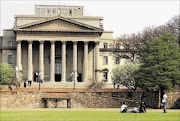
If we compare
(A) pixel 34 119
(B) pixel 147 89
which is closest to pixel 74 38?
(B) pixel 147 89

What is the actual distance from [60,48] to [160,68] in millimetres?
45171

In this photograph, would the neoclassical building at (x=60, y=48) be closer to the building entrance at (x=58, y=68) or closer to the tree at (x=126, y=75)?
the building entrance at (x=58, y=68)

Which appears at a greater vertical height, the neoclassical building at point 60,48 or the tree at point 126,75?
the neoclassical building at point 60,48

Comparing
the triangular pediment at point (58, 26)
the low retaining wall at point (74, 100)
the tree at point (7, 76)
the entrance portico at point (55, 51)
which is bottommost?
the low retaining wall at point (74, 100)

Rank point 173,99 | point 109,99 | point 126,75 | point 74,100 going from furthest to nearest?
1. point 126,75
2. point 74,100
3. point 109,99
4. point 173,99

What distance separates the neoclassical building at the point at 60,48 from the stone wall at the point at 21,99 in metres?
29.7

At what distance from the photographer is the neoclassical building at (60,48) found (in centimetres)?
10200

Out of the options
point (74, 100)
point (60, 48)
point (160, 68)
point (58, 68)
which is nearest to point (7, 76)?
point (74, 100)

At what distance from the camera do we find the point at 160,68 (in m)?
67.6

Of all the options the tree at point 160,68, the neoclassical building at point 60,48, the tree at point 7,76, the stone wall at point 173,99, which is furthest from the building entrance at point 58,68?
the stone wall at point 173,99

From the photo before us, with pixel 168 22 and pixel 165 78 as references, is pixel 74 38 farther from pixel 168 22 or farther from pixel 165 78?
pixel 165 78

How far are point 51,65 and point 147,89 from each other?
37.9 m

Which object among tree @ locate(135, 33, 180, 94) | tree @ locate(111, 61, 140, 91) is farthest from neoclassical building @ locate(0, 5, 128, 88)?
tree @ locate(135, 33, 180, 94)

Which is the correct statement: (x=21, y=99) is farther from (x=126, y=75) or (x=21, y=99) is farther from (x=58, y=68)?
(x=58, y=68)
